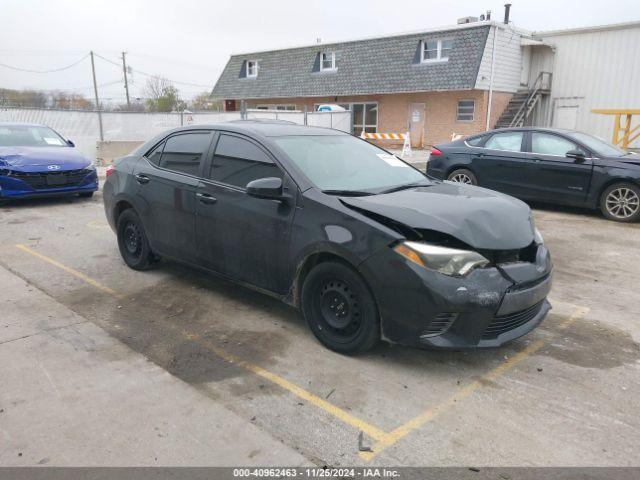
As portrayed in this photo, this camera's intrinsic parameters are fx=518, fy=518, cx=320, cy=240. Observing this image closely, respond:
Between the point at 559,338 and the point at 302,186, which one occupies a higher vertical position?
the point at 302,186

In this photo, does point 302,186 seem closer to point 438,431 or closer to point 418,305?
point 418,305

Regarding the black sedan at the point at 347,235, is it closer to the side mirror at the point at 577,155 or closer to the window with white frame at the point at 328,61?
the side mirror at the point at 577,155

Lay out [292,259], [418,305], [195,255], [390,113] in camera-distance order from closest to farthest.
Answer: [418,305] < [292,259] < [195,255] < [390,113]

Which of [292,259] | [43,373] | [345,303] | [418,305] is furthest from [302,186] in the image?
[43,373]

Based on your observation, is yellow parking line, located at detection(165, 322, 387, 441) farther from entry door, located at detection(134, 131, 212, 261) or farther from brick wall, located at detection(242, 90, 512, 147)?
brick wall, located at detection(242, 90, 512, 147)

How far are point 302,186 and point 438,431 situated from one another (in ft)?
6.56

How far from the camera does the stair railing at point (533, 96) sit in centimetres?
2334

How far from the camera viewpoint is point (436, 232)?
3436mm

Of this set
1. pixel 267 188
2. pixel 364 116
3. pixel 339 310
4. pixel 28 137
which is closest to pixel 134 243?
pixel 267 188

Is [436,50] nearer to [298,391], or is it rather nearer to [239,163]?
[239,163]

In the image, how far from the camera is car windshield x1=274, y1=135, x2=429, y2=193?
416cm

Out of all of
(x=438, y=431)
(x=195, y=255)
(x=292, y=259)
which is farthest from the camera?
(x=195, y=255)

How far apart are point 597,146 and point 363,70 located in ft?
62.6

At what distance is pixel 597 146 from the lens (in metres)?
8.90
